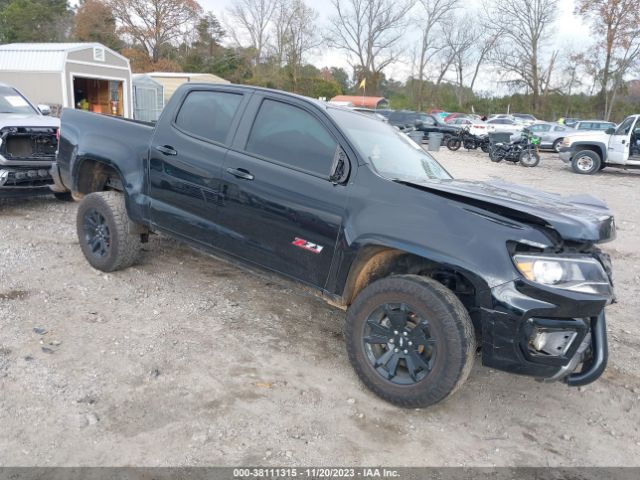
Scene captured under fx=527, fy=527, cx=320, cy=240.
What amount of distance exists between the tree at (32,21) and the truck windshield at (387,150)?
5636cm

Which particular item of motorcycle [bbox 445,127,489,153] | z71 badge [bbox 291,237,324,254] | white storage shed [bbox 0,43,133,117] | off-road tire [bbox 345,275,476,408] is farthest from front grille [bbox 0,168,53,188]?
motorcycle [bbox 445,127,489,153]

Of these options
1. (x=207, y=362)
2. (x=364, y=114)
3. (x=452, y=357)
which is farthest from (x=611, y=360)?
(x=207, y=362)

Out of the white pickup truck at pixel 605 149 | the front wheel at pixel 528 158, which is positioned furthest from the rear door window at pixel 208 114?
the front wheel at pixel 528 158

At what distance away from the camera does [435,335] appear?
9.71 feet

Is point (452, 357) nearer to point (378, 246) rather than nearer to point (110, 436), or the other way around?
point (378, 246)

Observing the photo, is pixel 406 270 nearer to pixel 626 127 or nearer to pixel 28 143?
pixel 28 143

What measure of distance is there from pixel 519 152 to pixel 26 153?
16.4 m

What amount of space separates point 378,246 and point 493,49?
2374 inches

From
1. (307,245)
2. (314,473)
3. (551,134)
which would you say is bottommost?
(314,473)

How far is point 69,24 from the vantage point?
181 ft

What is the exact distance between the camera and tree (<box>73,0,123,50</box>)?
50656 mm

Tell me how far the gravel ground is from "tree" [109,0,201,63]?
5274 cm

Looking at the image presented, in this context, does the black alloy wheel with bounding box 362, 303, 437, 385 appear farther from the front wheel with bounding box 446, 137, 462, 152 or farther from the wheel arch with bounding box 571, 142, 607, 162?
the front wheel with bounding box 446, 137, 462, 152

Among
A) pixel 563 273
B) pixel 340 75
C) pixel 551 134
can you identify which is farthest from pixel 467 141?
pixel 340 75
